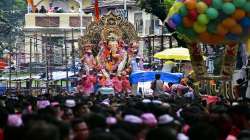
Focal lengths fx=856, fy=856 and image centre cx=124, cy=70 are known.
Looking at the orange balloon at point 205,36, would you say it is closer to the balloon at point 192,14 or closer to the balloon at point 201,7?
the balloon at point 192,14

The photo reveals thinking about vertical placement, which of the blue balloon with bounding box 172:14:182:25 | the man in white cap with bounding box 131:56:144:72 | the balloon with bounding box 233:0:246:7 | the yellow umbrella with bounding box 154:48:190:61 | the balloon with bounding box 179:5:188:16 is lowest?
the man in white cap with bounding box 131:56:144:72

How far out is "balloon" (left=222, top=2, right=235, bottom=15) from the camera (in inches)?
611

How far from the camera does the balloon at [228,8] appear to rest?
1553cm

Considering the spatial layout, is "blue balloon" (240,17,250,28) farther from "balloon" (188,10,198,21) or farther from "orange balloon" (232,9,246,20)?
"balloon" (188,10,198,21)

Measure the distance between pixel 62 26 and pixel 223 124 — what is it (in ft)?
129

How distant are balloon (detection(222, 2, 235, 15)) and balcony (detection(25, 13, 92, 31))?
3375 cm

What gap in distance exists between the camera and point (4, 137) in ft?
32.7

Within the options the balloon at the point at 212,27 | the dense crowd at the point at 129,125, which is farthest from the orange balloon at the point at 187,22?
the dense crowd at the point at 129,125

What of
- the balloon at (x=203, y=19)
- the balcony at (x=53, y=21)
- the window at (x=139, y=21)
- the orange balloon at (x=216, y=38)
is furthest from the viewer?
the window at (x=139, y=21)

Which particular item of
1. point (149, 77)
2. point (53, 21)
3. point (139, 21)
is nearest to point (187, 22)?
point (149, 77)

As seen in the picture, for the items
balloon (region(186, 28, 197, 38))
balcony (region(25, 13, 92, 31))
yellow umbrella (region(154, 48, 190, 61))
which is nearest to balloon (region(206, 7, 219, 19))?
balloon (region(186, 28, 197, 38))

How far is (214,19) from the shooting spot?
1572cm

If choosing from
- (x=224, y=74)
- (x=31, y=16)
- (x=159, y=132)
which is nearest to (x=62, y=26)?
(x=31, y=16)

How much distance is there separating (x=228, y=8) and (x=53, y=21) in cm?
3529
